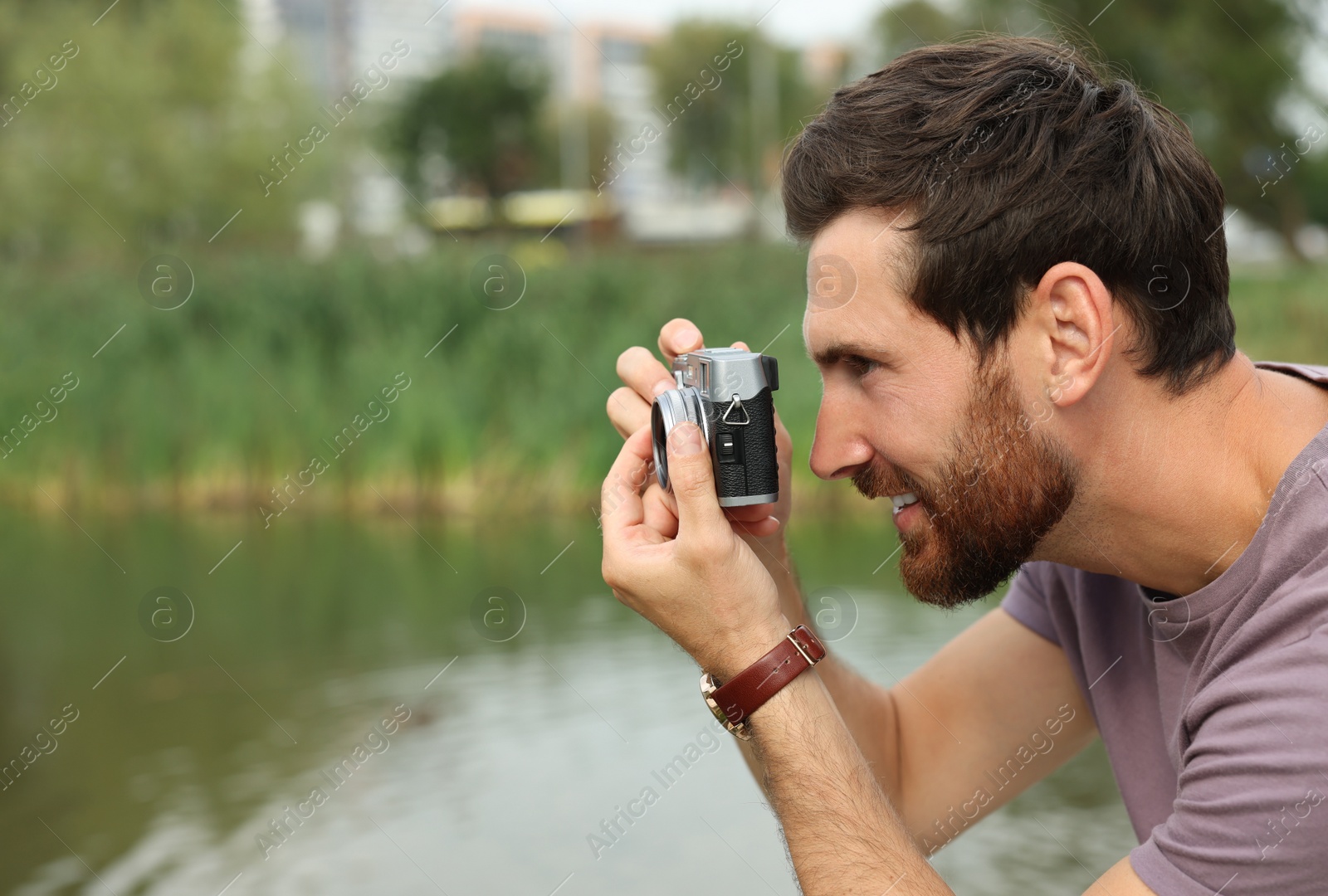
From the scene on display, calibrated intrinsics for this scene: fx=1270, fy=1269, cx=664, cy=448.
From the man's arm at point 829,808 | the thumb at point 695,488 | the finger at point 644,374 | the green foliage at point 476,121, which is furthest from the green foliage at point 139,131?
the green foliage at point 476,121

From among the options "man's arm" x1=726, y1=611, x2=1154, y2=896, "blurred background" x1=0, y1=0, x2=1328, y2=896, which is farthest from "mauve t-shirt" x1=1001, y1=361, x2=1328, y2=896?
"blurred background" x1=0, y1=0, x2=1328, y2=896

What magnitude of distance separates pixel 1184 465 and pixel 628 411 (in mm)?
716

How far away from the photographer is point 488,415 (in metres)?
6.37

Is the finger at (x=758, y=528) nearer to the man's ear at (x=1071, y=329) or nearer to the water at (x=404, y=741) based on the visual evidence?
the man's ear at (x=1071, y=329)

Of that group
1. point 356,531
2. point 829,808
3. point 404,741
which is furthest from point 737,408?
point 356,531

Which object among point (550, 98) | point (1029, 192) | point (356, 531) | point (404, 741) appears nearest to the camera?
point (1029, 192)

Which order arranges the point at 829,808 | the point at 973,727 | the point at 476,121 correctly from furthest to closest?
the point at 476,121 → the point at 973,727 → the point at 829,808

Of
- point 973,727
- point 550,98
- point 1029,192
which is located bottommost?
point 973,727

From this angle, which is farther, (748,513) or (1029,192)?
(748,513)

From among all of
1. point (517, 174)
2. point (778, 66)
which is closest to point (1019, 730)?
point (517, 174)

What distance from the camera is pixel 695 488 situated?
145 centimetres

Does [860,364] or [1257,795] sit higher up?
[860,364]

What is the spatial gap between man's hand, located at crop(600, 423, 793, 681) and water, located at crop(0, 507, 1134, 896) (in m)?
1.37

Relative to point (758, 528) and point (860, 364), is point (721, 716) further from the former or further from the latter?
point (860, 364)
